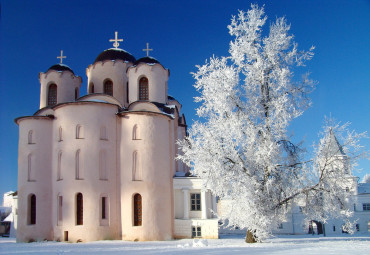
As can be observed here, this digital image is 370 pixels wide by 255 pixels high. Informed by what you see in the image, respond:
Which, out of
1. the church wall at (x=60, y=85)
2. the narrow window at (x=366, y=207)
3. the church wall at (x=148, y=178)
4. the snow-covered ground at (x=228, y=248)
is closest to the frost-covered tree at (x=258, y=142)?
the snow-covered ground at (x=228, y=248)

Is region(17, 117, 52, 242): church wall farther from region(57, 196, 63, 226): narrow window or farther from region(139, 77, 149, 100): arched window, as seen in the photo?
region(139, 77, 149, 100): arched window

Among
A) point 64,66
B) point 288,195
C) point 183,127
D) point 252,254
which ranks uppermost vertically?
point 64,66

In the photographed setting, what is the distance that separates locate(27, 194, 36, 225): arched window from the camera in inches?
1035

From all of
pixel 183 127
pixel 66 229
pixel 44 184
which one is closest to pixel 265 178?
pixel 66 229

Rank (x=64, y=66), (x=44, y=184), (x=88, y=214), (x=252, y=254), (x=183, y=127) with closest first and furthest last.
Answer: (x=252, y=254)
(x=88, y=214)
(x=44, y=184)
(x=64, y=66)
(x=183, y=127)

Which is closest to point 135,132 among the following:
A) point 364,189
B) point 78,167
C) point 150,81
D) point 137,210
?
point 78,167

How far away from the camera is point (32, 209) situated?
87.1 ft

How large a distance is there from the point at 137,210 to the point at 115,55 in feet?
40.8

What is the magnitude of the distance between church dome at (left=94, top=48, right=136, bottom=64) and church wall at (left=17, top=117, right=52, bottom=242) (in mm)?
7318

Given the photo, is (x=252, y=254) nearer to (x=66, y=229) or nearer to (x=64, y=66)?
(x=66, y=229)

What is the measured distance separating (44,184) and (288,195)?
15.6 meters

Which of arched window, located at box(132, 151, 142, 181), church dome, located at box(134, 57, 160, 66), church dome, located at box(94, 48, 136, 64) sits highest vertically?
church dome, located at box(94, 48, 136, 64)

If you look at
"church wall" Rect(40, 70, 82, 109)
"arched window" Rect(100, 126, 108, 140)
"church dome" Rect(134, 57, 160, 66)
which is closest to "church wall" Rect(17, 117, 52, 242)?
"arched window" Rect(100, 126, 108, 140)

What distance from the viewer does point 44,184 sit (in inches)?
1043
